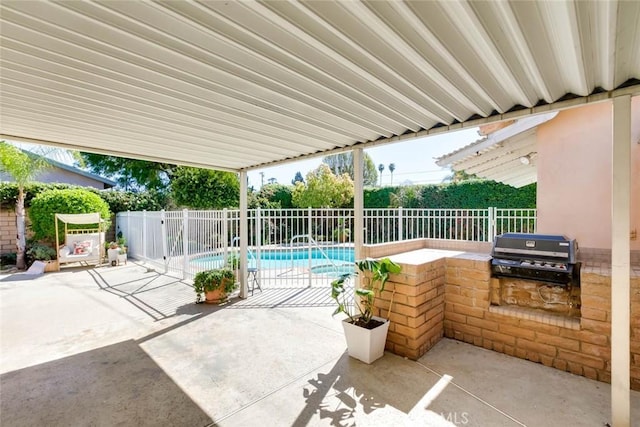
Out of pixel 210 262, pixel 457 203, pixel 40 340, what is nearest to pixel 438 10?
pixel 40 340

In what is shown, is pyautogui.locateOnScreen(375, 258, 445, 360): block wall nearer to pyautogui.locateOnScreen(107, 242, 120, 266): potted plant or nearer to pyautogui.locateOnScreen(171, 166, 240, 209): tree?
pyautogui.locateOnScreen(107, 242, 120, 266): potted plant

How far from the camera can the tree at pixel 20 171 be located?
841 cm

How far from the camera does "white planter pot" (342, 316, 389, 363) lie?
10.9ft

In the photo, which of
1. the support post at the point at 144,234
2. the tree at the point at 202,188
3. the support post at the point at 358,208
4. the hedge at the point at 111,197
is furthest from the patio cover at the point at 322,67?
the tree at the point at 202,188

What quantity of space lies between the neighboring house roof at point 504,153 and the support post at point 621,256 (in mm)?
1531

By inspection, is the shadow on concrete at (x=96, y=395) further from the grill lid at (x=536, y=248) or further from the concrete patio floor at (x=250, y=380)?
the grill lid at (x=536, y=248)

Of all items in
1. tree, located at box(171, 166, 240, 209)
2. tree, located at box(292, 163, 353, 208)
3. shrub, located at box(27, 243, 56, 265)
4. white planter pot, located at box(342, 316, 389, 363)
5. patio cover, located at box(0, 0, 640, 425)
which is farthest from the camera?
tree, located at box(292, 163, 353, 208)

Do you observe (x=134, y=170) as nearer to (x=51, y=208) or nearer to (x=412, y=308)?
(x=51, y=208)

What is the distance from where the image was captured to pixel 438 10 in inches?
59.4

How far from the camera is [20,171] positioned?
858cm

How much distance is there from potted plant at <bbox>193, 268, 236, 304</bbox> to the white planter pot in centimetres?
309

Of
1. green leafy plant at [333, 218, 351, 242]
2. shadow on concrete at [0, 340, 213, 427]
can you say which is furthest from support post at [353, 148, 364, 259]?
shadow on concrete at [0, 340, 213, 427]

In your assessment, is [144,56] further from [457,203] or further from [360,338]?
[457,203]

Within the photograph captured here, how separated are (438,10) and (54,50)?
7.49 ft
